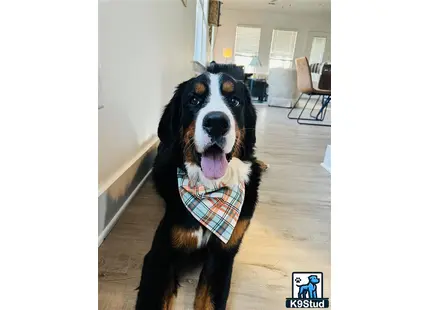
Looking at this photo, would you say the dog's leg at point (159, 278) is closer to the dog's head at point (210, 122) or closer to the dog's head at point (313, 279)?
the dog's head at point (210, 122)

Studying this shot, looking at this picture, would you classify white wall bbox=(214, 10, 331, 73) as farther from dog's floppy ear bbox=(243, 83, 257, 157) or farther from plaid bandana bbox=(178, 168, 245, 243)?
plaid bandana bbox=(178, 168, 245, 243)

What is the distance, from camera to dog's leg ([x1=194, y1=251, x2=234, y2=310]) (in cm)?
71

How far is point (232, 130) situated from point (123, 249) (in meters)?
0.52

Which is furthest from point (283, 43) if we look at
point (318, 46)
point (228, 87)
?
point (228, 87)

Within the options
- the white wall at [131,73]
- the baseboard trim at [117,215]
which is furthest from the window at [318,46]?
the baseboard trim at [117,215]

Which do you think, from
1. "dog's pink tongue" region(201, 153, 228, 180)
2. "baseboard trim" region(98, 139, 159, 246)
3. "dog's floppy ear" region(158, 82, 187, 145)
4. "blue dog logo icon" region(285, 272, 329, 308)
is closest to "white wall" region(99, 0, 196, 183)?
"baseboard trim" region(98, 139, 159, 246)

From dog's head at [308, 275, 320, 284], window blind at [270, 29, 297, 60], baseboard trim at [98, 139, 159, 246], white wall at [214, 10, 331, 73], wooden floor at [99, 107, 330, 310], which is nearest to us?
white wall at [214, 10, 331, 73]

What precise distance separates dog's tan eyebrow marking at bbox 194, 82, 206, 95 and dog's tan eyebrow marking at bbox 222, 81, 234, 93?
0.15ft

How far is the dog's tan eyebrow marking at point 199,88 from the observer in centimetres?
66

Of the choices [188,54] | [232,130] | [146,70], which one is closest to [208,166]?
[232,130]
